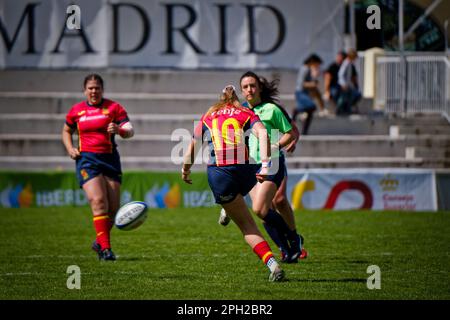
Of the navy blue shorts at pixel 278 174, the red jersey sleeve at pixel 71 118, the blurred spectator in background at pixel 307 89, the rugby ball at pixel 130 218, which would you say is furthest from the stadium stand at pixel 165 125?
the navy blue shorts at pixel 278 174

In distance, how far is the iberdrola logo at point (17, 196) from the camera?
874 inches

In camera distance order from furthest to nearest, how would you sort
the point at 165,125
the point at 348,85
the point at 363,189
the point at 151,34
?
the point at 151,34
the point at 348,85
the point at 165,125
the point at 363,189

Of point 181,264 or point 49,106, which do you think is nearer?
point 181,264

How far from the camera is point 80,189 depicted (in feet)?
73.1

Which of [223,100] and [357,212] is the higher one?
[223,100]

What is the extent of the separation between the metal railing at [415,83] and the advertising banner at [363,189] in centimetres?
574

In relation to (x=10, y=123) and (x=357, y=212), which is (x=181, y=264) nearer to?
(x=357, y=212)

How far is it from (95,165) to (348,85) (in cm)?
1468

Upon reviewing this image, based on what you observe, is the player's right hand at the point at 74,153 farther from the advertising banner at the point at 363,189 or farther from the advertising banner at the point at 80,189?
the advertising banner at the point at 363,189

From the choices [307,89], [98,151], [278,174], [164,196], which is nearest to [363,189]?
[164,196]

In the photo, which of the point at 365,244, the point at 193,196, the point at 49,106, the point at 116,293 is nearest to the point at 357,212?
the point at 193,196

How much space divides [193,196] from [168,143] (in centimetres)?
354

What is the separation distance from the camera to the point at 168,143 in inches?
1008

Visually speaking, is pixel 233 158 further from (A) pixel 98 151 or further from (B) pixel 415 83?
(B) pixel 415 83
